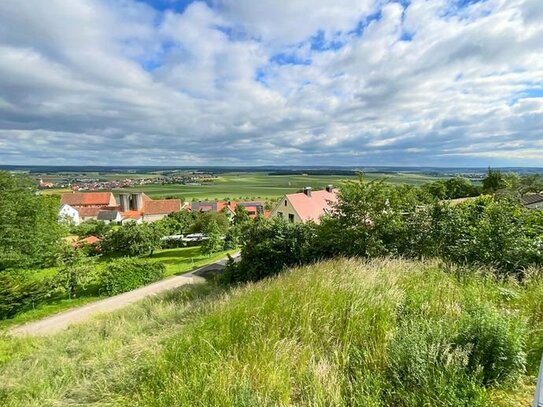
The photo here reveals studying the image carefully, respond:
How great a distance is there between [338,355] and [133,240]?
46.5m

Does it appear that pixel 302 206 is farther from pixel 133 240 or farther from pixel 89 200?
pixel 89 200

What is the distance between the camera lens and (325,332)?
382 centimetres

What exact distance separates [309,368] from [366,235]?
745 centimetres

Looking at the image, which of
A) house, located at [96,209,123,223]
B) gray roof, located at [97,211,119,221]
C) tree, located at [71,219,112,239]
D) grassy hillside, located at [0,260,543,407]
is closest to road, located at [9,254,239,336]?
grassy hillside, located at [0,260,543,407]

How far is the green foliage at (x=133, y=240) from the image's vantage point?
45500 mm

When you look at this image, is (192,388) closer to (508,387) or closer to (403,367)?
(403,367)

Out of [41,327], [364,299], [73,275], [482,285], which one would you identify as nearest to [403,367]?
[364,299]

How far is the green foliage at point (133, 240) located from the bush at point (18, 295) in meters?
21.4

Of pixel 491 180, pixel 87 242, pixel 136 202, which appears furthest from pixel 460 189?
pixel 136 202

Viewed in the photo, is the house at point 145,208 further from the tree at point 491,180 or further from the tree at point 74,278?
the tree at point 491,180

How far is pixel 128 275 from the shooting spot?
87.1 ft

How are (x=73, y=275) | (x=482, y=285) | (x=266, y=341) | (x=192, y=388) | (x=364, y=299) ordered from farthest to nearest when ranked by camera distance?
(x=73, y=275)
(x=482, y=285)
(x=364, y=299)
(x=266, y=341)
(x=192, y=388)

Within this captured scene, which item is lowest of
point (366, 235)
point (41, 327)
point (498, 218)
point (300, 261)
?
point (41, 327)

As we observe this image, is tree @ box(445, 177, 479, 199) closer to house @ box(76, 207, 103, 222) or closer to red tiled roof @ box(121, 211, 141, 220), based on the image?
red tiled roof @ box(121, 211, 141, 220)
